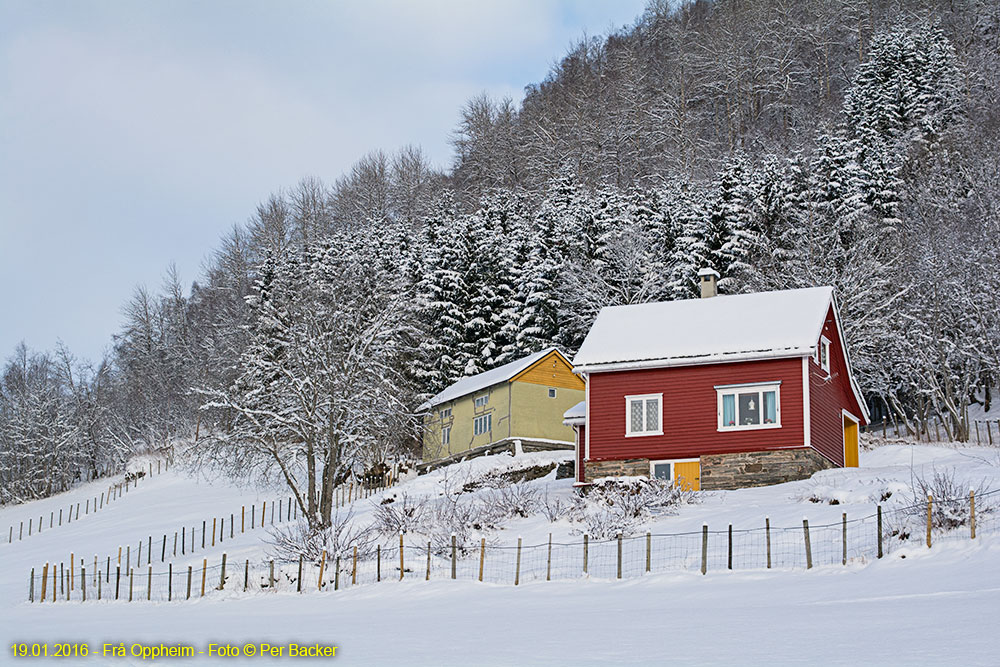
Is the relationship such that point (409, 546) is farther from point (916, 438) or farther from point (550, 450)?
point (916, 438)

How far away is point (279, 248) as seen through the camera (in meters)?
78.8

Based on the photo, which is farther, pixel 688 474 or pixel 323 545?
pixel 688 474

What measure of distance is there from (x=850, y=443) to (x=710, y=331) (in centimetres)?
803

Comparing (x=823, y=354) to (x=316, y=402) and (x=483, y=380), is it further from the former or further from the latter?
(x=483, y=380)

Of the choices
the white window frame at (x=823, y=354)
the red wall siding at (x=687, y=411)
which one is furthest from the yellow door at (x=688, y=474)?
the white window frame at (x=823, y=354)

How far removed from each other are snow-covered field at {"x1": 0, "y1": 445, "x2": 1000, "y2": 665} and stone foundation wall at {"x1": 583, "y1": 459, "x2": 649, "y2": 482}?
3016mm

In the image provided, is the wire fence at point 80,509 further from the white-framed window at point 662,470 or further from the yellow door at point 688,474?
the yellow door at point 688,474

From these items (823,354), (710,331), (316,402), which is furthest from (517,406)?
(823,354)

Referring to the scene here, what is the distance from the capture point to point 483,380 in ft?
171

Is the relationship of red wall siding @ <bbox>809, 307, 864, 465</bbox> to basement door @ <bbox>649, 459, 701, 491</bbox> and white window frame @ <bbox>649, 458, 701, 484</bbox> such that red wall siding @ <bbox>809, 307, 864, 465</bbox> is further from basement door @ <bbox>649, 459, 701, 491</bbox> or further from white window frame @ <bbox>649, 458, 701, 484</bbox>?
white window frame @ <bbox>649, 458, 701, 484</bbox>

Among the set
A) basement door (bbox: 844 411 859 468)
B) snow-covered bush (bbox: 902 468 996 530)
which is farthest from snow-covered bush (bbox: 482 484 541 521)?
basement door (bbox: 844 411 859 468)

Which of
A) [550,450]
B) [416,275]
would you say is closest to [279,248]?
[416,275]

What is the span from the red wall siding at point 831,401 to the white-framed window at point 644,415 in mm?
4776

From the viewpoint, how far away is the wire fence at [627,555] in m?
21.8
